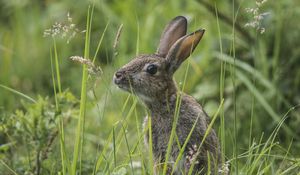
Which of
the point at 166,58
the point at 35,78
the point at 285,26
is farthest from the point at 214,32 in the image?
the point at 166,58

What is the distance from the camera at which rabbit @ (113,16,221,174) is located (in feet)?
15.8

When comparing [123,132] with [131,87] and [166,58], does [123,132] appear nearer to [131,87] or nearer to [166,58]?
[131,87]

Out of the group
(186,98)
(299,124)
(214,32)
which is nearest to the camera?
(186,98)

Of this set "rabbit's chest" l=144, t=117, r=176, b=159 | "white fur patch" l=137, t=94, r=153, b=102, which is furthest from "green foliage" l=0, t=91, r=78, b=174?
"rabbit's chest" l=144, t=117, r=176, b=159

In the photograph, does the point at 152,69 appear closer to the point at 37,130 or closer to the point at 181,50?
the point at 181,50

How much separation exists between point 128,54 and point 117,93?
3.17 ft

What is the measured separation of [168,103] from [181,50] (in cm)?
31

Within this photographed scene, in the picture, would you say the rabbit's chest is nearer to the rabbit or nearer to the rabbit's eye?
the rabbit

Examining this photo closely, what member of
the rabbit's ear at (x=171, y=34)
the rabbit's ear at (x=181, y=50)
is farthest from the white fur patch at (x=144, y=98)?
the rabbit's ear at (x=171, y=34)

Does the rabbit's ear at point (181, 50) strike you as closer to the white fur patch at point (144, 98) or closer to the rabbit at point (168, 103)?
the rabbit at point (168, 103)

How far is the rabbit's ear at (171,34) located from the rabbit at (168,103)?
9cm

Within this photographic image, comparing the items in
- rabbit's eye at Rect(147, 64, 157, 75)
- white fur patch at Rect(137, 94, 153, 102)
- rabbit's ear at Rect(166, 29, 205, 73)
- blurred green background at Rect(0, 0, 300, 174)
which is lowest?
blurred green background at Rect(0, 0, 300, 174)

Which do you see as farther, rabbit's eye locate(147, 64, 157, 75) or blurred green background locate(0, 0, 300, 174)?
blurred green background locate(0, 0, 300, 174)

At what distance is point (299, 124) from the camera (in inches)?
250
